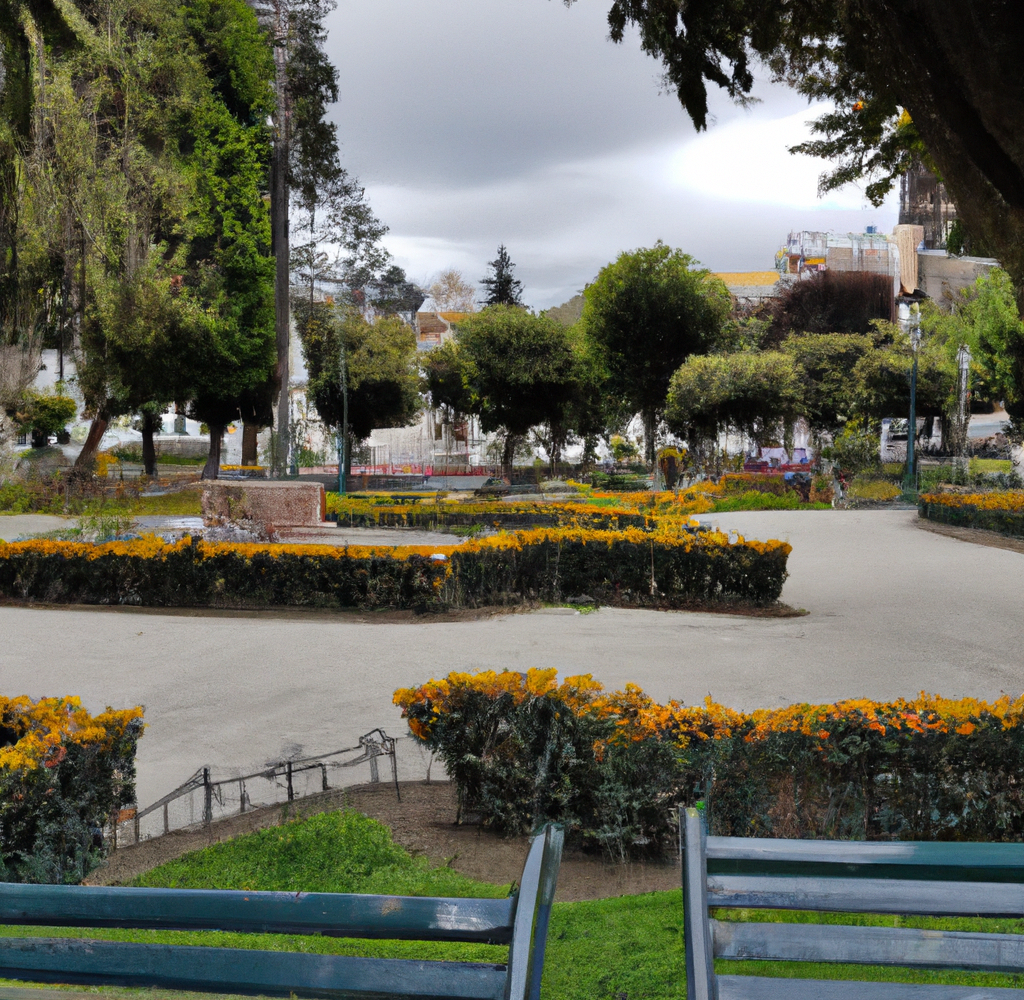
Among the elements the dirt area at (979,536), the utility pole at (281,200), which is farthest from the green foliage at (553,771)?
the utility pole at (281,200)

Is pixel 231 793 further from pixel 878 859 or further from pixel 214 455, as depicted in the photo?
pixel 214 455

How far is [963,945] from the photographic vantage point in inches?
68.5

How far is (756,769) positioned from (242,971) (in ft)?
9.12

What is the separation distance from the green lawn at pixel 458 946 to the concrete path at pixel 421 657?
1.36 metres

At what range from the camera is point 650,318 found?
37.7 meters

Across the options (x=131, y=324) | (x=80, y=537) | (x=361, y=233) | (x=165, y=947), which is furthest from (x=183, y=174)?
(x=165, y=947)

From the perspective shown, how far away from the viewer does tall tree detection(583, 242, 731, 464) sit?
3759 cm

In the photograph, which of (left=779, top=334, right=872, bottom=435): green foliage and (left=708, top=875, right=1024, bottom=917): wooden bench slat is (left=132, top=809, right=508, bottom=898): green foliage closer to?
(left=708, top=875, right=1024, bottom=917): wooden bench slat

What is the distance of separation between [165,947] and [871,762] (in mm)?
3119

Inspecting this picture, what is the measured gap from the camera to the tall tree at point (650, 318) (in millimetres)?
37594

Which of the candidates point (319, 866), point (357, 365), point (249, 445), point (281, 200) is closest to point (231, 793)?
point (319, 866)

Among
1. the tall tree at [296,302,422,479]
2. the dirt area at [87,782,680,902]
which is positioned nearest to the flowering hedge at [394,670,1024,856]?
the dirt area at [87,782,680,902]

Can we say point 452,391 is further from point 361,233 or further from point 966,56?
point 966,56

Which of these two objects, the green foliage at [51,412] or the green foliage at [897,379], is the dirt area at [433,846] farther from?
the green foliage at [897,379]
